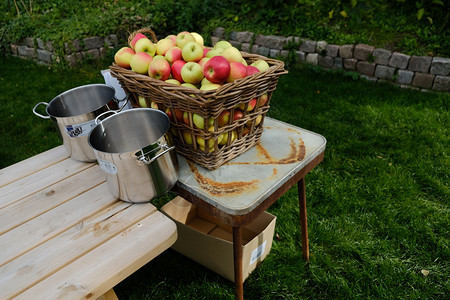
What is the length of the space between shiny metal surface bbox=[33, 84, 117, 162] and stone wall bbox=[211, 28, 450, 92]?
3.16m

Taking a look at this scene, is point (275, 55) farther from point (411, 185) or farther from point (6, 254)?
point (6, 254)

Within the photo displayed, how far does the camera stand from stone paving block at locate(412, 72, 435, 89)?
11.4 feet

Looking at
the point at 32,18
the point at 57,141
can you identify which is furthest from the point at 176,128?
the point at 32,18

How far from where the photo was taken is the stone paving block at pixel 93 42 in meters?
4.62

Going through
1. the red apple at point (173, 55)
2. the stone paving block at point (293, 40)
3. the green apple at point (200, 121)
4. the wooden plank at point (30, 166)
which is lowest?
the stone paving block at point (293, 40)

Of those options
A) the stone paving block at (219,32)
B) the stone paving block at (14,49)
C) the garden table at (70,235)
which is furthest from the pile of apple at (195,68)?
the stone paving block at (14,49)

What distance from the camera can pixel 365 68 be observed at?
3801 millimetres

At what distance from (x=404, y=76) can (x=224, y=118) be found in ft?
10.4

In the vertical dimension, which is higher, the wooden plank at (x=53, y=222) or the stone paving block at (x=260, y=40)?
the wooden plank at (x=53, y=222)

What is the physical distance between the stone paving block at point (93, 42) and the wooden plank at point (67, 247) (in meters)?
4.10

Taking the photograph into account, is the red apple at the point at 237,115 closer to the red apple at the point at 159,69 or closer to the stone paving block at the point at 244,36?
the red apple at the point at 159,69

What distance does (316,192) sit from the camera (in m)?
2.36

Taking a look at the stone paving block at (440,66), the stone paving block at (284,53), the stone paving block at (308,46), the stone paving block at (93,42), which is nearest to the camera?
the stone paving block at (440,66)

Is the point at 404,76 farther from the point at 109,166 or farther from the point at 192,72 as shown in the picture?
the point at 109,166
